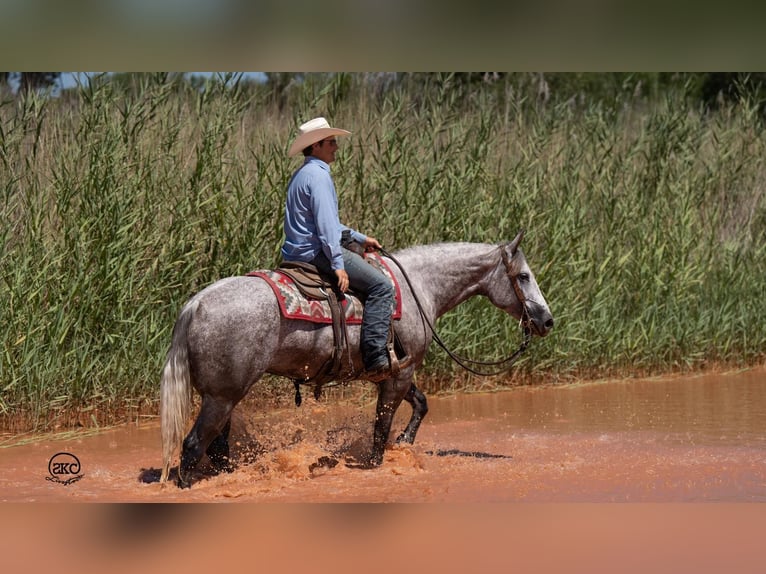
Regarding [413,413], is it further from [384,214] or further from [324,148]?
[384,214]

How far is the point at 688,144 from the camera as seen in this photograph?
1321cm

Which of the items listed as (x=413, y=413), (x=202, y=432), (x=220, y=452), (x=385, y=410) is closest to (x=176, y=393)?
(x=202, y=432)

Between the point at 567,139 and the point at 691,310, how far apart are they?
272 cm

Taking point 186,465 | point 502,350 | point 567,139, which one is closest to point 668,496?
point 186,465

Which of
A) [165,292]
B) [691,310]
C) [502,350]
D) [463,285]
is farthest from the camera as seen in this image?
[691,310]

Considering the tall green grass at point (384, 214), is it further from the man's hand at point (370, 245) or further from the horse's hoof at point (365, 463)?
the man's hand at point (370, 245)

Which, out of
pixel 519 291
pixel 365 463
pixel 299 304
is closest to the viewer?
pixel 299 304

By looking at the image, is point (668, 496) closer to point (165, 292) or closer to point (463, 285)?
point (463, 285)

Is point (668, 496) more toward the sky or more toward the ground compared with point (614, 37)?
more toward the ground

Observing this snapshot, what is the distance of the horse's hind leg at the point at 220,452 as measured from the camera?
671 centimetres

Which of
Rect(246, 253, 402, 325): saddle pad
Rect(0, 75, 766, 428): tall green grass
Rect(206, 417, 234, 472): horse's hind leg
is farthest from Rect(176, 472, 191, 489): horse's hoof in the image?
Rect(0, 75, 766, 428): tall green grass

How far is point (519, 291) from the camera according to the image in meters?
7.54

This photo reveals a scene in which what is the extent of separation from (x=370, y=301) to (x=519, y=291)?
1.38 metres

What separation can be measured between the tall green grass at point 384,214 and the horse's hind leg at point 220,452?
2351 millimetres
